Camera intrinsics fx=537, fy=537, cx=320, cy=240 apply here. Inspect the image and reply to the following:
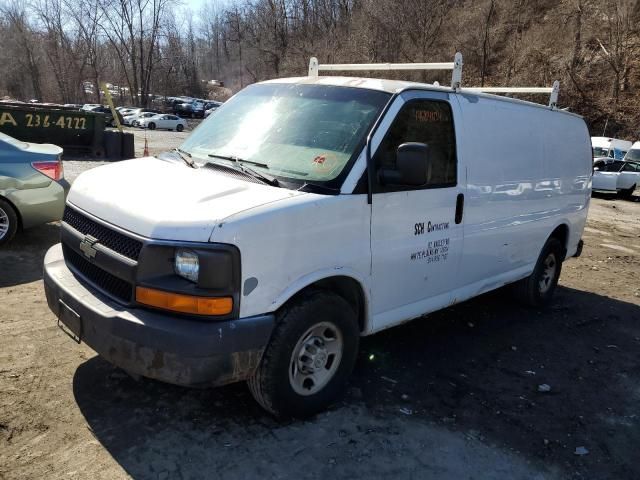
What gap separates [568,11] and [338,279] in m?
43.5

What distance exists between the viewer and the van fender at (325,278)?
3.02 m

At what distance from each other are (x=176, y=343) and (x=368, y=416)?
1.47m

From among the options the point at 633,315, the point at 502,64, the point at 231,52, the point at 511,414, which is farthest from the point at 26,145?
the point at 231,52

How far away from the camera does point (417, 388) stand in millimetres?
4016

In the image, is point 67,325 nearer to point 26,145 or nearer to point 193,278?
point 193,278

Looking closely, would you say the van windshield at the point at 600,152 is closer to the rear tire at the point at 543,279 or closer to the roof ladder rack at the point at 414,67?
the rear tire at the point at 543,279

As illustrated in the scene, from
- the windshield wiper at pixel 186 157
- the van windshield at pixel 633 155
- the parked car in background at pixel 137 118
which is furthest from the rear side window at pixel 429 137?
the parked car in background at pixel 137 118

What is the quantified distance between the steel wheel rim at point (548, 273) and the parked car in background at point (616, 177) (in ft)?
47.8

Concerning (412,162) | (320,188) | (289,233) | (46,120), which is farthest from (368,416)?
(46,120)

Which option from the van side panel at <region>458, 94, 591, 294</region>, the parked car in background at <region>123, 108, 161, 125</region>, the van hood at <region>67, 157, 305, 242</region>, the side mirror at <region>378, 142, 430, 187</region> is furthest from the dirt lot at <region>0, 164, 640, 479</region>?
the parked car in background at <region>123, 108, 161, 125</region>

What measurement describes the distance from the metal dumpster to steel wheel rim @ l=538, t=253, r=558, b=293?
42.7 feet

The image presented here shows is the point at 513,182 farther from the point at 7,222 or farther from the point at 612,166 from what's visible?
the point at 612,166

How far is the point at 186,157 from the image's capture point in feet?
12.8

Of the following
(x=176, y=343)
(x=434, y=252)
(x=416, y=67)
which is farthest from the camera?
(x=416, y=67)
